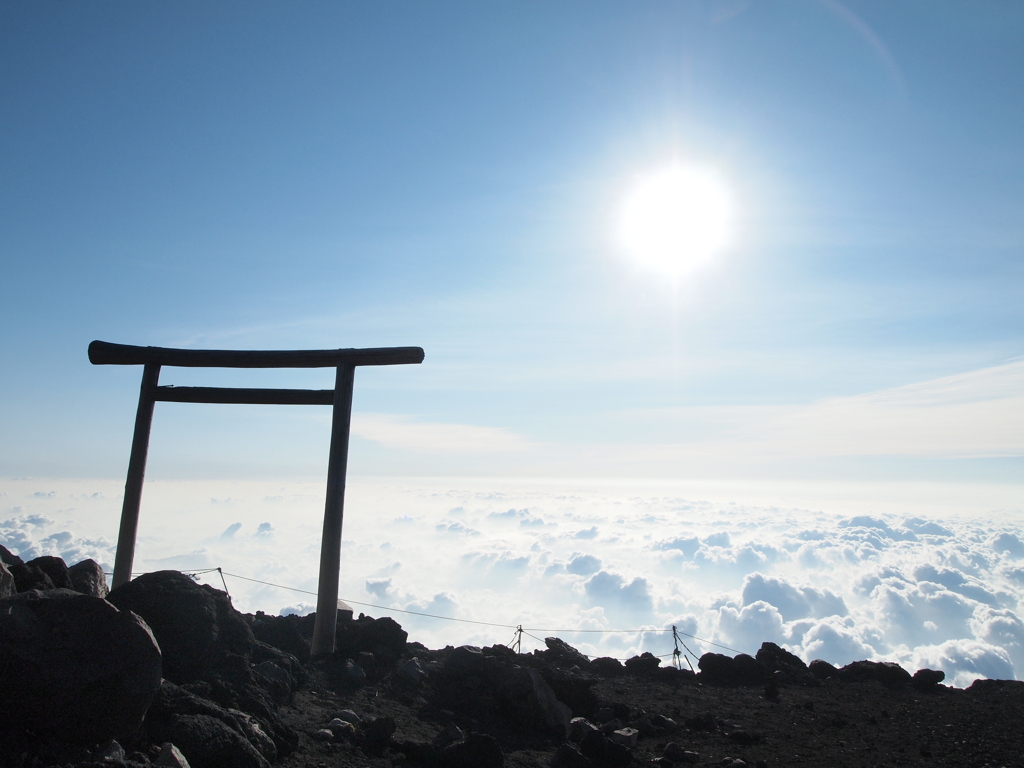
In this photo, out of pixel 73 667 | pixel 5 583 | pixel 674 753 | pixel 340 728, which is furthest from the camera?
pixel 674 753

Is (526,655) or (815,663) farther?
(815,663)

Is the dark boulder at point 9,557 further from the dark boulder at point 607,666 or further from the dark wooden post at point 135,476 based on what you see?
the dark boulder at point 607,666

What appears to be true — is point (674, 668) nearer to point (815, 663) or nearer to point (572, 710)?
point (815, 663)

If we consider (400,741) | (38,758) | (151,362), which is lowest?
(400,741)

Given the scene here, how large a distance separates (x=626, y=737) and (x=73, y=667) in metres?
5.86

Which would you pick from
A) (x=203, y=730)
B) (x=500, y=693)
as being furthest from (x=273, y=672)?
(x=500, y=693)

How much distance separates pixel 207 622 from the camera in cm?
631

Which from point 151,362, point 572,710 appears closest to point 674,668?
point 572,710

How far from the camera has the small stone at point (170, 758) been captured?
4203 mm

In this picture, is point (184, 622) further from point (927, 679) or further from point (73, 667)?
point (927, 679)

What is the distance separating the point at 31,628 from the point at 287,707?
3.33 m

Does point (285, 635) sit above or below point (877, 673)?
above

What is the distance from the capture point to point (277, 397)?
9953 millimetres

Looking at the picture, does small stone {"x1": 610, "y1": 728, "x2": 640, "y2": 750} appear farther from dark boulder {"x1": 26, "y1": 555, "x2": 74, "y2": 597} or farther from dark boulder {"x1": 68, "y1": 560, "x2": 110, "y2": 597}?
dark boulder {"x1": 26, "y1": 555, "x2": 74, "y2": 597}
